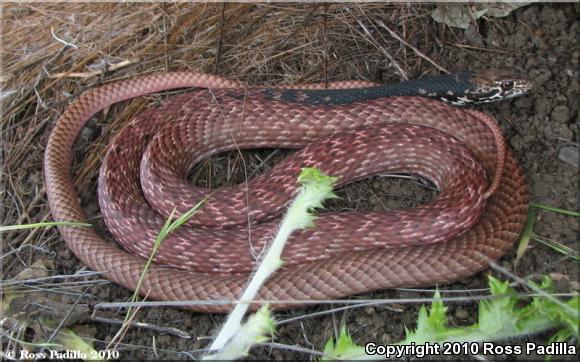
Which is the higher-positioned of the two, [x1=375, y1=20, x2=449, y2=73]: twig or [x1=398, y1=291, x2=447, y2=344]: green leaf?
[x1=375, y1=20, x2=449, y2=73]: twig

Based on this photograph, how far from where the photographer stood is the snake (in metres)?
3.46

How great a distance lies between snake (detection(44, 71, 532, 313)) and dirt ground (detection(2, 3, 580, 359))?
0.15 metres

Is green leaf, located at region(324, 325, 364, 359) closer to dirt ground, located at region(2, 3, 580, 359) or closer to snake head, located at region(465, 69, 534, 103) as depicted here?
dirt ground, located at region(2, 3, 580, 359)

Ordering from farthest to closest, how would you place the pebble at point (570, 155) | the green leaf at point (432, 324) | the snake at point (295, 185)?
1. the pebble at point (570, 155)
2. the snake at point (295, 185)
3. the green leaf at point (432, 324)

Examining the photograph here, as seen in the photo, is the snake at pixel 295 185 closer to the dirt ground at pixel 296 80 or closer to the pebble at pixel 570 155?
the dirt ground at pixel 296 80

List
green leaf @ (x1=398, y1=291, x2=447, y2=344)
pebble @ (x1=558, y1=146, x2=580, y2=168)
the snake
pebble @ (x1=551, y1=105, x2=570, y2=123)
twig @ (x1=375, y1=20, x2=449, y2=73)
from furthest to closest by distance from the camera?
twig @ (x1=375, y1=20, x2=449, y2=73) < pebble @ (x1=551, y1=105, x2=570, y2=123) < pebble @ (x1=558, y1=146, x2=580, y2=168) < the snake < green leaf @ (x1=398, y1=291, x2=447, y2=344)

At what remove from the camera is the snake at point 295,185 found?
3463mm

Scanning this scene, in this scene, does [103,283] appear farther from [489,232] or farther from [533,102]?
[533,102]

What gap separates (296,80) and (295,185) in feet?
3.49

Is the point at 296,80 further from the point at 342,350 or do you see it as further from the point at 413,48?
the point at 342,350

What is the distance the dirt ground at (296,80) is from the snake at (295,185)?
15 cm

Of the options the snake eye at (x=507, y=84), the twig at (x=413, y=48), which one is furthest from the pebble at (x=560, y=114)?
the twig at (x=413, y=48)

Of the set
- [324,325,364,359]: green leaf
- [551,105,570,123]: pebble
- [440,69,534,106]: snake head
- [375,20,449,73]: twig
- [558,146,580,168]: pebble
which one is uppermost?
[375,20,449,73]: twig

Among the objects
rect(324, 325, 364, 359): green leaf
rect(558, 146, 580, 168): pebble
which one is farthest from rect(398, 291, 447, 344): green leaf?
rect(558, 146, 580, 168): pebble
